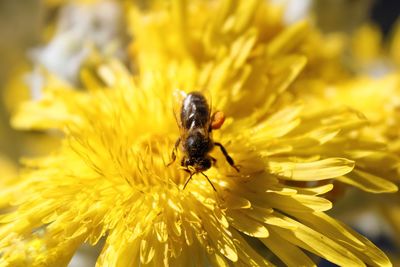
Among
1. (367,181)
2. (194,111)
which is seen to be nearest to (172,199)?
(194,111)

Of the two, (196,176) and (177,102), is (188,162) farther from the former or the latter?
(177,102)

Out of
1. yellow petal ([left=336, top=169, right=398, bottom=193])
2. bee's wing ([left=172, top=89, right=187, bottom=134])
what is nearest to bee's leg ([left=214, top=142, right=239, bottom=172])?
bee's wing ([left=172, top=89, right=187, bottom=134])

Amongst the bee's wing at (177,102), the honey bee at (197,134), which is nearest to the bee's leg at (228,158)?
the honey bee at (197,134)

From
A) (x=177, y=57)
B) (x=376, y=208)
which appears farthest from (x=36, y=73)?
→ (x=376, y=208)

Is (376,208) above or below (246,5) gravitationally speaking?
below

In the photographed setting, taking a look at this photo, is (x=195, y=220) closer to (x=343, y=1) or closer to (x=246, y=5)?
(x=246, y=5)

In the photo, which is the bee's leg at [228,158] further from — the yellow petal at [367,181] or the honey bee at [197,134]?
the yellow petal at [367,181]

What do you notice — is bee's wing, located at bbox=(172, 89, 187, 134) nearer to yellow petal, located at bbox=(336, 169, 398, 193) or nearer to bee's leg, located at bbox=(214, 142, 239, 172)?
bee's leg, located at bbox=(214, 142, 239, 172)
